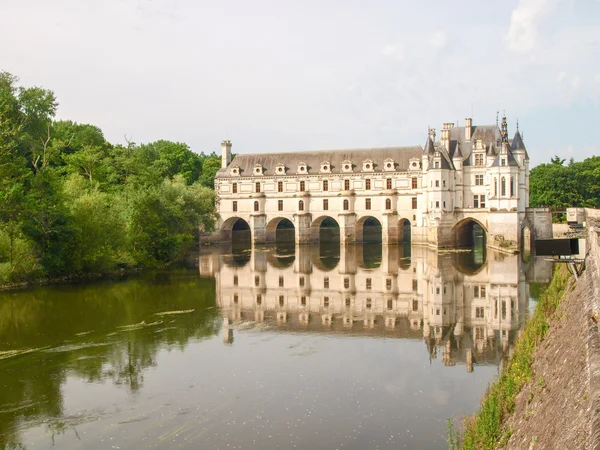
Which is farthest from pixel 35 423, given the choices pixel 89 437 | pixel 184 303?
pixel 184 303

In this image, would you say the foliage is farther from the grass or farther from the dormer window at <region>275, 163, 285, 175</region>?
the grass

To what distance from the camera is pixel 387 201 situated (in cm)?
4931

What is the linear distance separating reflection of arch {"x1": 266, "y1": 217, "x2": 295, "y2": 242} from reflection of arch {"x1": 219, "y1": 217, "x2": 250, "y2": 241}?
3.20m

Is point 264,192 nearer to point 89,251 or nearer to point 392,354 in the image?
point 89,251

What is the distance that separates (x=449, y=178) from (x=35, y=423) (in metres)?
37.4

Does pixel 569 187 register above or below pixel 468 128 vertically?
below

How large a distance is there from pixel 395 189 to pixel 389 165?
2.23m

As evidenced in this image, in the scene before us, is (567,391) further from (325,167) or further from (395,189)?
(325,167)

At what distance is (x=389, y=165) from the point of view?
4972 cm

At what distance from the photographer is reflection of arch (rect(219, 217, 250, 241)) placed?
179ft

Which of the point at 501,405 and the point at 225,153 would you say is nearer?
the point at 501,405

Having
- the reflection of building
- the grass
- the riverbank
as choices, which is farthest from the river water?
the riverbank

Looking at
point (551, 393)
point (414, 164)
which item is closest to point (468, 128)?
point (414, 164)

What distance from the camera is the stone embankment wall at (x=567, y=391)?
5663 millimetres
